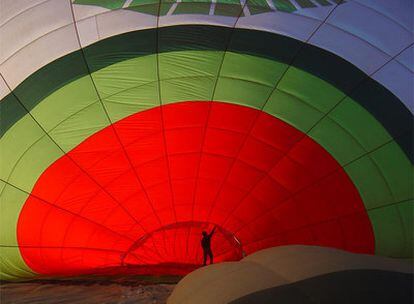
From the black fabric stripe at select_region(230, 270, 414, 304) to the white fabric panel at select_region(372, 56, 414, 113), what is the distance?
303 cm

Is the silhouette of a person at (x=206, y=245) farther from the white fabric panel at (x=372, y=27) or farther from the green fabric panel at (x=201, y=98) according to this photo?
the white fabric panel at (x=372, y=27)

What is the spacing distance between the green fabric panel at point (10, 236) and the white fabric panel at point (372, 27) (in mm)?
5066

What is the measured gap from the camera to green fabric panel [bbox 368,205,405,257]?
7.04 meters

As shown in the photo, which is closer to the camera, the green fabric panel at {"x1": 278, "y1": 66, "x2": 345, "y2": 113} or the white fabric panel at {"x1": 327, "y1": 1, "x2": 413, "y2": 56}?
the white fabric panel at {"x1": 327, "y1": 1, "x2": 413, "y2": 56}

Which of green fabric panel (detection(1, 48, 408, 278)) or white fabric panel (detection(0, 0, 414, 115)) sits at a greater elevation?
white fabric panel (detection(0, 0, 414, 115))

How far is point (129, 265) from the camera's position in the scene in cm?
770

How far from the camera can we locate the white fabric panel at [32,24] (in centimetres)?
571

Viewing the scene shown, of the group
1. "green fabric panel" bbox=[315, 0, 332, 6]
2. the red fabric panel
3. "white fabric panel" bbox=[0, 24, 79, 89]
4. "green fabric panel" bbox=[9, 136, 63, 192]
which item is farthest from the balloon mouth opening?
"green fabric panel" bbox=[315, 0, 332, 6]

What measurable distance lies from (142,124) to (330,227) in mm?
3398

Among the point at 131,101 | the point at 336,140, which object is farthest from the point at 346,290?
the point at 131,101

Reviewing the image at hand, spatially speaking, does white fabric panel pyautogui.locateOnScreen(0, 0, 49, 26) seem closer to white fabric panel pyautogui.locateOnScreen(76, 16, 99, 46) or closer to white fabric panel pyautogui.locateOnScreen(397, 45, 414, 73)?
white fabric panel pyautogui.locateOnScreen(76, 16, 99, 46)

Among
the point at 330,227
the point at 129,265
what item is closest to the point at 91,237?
the point at 129,265

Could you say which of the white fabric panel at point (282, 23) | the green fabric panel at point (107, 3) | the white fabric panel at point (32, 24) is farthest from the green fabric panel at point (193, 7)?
the white fabric panel at point (32, 24)

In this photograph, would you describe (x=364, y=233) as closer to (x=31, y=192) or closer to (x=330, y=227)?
(x=330, y=227)
